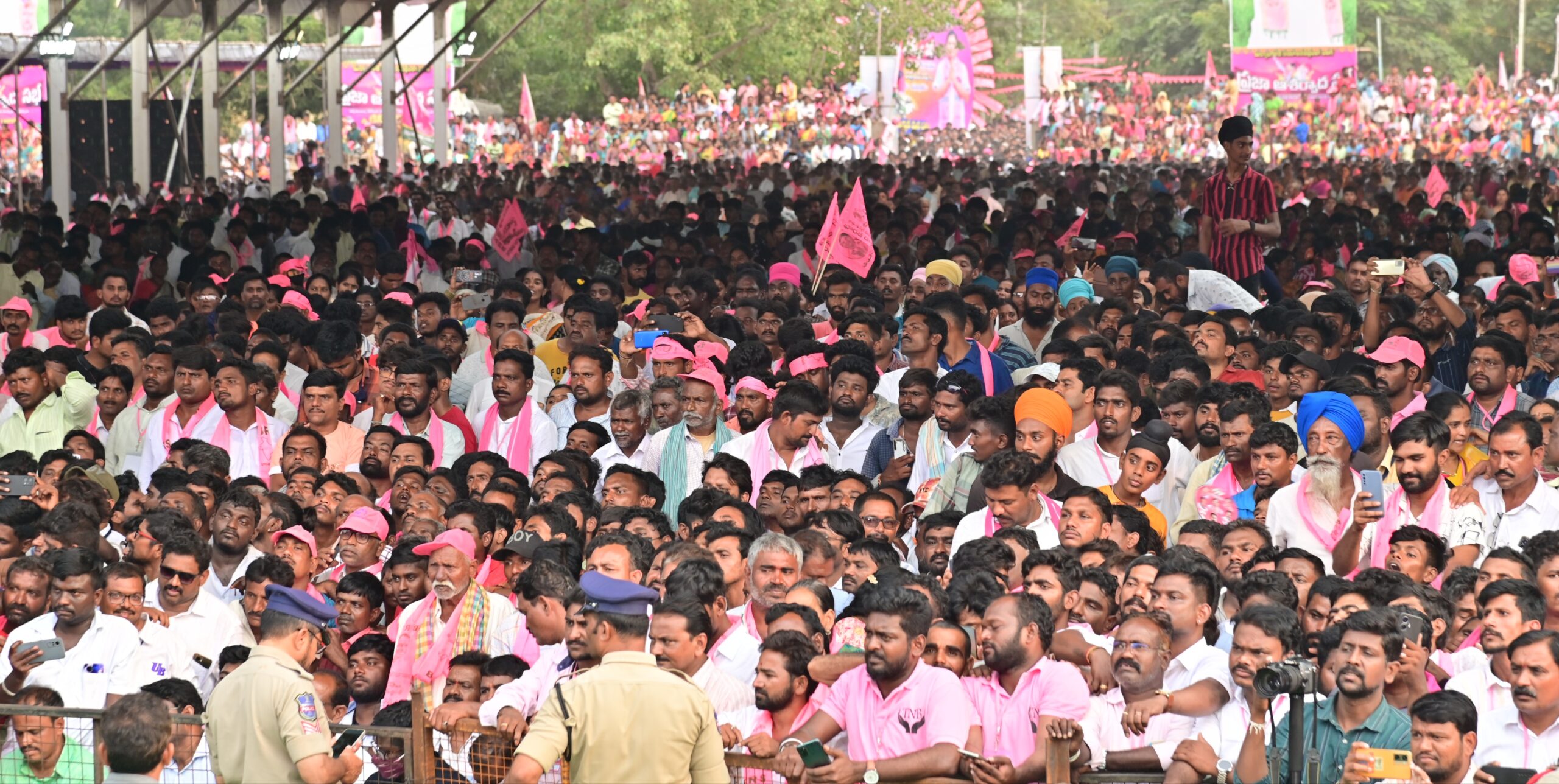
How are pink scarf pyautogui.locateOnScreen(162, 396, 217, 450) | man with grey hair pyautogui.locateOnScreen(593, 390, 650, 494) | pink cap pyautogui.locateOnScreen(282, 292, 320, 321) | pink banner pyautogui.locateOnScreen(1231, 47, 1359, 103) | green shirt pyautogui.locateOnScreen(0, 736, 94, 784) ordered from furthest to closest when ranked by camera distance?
pink banner pyautogui.locateOnScreen(1231, 47, 1359, 103) < pink cap pyautogui.locateOnScreen(282, 292, 320, 321) < pink scarf pyautogui.locateOnScreen(162, 396, 217, 450) < man with grey hair pyautogui.locateOnScreen(593, 390, 650, 494) < green shirt pyautogui.locateOnScreen(0, 736, 94, 784)

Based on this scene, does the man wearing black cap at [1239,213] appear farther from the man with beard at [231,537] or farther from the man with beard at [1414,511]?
the man with beard at [231,537]

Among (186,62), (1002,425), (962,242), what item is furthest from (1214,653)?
(186,62)

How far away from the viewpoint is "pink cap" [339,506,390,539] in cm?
827

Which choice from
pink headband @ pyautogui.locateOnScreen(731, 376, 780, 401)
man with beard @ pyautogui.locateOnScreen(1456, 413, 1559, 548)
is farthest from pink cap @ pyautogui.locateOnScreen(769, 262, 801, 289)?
man with beard @ pyautogui.locateOnScreen(1456, 413, 1559, 548)

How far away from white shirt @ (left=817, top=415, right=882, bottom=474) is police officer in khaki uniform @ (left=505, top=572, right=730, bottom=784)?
3744 mm

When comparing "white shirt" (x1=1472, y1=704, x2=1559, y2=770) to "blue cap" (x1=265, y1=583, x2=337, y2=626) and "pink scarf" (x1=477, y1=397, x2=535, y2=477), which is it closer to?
"blue cap" (x1=265, y1=583, x2=337, y2=626)

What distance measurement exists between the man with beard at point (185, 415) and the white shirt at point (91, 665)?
118 inches

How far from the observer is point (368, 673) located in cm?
735

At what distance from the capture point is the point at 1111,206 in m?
20.6

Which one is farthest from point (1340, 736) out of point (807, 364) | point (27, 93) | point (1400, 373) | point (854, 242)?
point (27, 93)

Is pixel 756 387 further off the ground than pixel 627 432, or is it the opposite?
pixel 756 387

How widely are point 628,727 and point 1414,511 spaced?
325 cm

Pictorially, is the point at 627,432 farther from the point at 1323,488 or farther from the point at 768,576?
the point at 1323,488

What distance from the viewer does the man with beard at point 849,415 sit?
960cm
